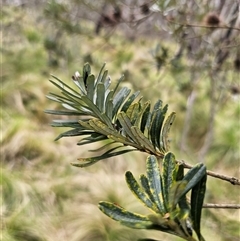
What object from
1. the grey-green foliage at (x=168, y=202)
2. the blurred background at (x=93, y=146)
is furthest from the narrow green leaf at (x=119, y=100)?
the blurred background at (x=93, y=146)

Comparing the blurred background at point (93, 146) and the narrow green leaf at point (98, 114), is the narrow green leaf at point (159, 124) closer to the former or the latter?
the narrow green leaf at point (98, 114)

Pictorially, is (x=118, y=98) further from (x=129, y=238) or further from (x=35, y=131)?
(x=35, y=131)

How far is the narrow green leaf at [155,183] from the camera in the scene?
24cm

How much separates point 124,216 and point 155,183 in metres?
0.03

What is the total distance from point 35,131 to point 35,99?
36cm

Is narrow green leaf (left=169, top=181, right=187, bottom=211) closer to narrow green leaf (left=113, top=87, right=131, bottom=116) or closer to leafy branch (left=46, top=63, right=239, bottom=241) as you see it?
leafy branch (left=46, top=63, right=239, bottom=241)

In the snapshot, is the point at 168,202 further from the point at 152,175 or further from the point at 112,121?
the point at 112,121

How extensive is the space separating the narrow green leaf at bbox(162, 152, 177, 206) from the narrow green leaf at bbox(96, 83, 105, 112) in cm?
9

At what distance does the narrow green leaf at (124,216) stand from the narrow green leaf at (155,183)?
0.01 metres

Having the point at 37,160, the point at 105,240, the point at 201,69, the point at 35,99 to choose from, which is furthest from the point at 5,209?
the point at 35,99

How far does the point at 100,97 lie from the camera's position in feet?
1.07

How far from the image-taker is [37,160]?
6.52ft

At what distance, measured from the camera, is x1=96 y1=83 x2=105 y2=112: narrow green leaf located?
32cm

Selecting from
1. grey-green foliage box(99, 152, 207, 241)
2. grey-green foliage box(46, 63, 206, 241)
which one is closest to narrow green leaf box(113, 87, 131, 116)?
grey-green foliage box(46, 63, 206, 241)
